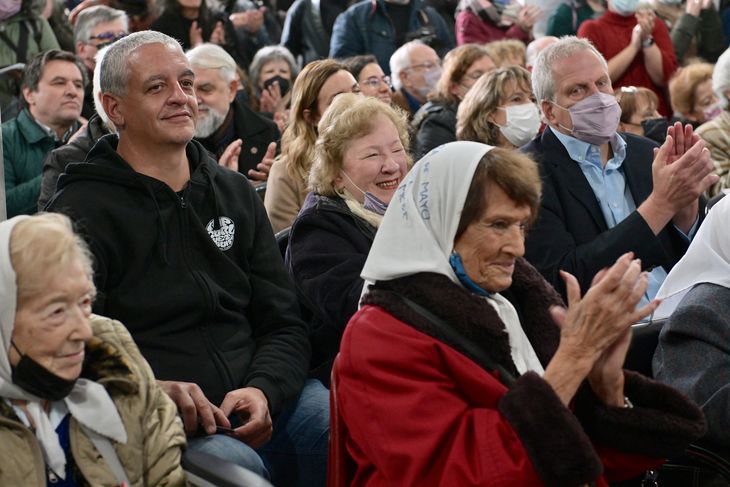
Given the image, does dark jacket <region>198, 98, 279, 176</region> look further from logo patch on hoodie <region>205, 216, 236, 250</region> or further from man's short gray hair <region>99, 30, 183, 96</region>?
logo patch on hoodie <region>205, 216, 236, 250</region>

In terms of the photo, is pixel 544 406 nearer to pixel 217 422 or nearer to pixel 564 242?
pixel 217 422

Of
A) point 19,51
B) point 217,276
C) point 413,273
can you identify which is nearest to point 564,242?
point 217,276

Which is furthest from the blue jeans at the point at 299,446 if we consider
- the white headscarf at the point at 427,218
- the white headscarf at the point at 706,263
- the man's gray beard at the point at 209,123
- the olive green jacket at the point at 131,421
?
the man's gray beard at the point at 209,123

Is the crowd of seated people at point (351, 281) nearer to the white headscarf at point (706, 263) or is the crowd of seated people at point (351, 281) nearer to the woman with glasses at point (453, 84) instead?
the white headscarf at point (706, 263)

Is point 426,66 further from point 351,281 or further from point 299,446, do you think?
point 299,446

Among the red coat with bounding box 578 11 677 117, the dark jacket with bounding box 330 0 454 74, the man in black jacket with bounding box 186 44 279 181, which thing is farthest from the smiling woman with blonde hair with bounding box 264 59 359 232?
the red coat with bounding box 578 11 677 117

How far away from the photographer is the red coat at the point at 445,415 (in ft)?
8.63

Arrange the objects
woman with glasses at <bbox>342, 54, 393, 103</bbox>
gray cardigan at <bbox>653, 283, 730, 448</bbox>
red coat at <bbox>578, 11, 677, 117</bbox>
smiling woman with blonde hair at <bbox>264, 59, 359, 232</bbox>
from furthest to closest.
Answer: red coat at <bbox>578, 11, 677, 117</bbox>, woman with glasses at <bbox>342, 54, 393, 103</bbox>, smiling woman with blonde hair at <bbox>264, 59, 359, 232</bbox>, gray cardigan at <bbox>653, 283, 730, 448</bbox>

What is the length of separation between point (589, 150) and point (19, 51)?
3.85 meters

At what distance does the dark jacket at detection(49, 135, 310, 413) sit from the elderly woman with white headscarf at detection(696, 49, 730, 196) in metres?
3.02

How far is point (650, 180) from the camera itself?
463cm

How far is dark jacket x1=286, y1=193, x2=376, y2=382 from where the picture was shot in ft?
12.8

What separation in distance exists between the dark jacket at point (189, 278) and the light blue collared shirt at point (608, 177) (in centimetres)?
137

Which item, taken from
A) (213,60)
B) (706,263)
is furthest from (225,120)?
(706,263)
